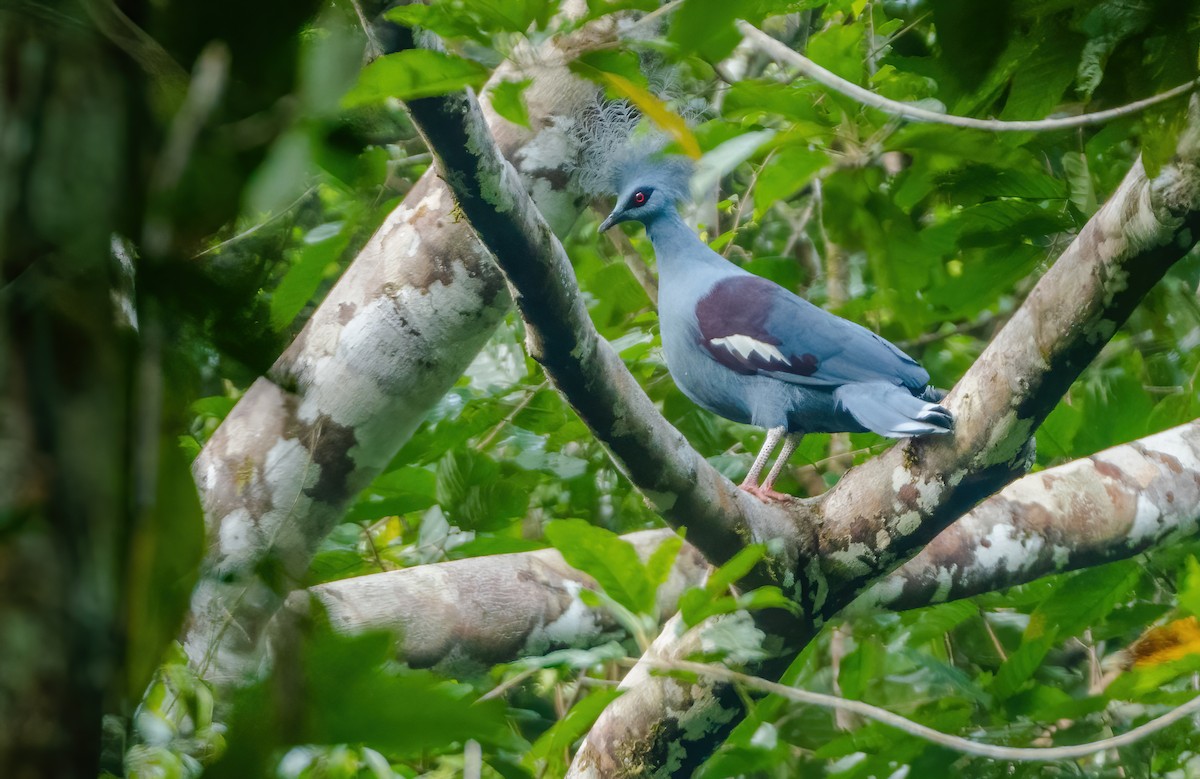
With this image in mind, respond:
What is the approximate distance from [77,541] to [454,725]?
0.61ft

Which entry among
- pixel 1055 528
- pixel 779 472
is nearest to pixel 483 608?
pixel 779 472

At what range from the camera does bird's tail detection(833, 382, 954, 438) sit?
199 centimetres

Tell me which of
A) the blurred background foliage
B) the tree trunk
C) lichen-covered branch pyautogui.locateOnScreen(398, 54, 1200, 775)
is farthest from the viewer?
lichen-covered branch pyautogui.locateOnScreen(398, 54, 1200, 775)

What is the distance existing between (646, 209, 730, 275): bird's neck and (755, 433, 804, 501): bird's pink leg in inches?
20.7

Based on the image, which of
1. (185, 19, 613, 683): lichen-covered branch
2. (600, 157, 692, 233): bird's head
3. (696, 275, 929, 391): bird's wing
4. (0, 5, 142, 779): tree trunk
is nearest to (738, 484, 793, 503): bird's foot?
(696, 275, 929, 391): bird's wing

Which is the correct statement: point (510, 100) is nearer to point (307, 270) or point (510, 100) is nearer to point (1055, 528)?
point (307, 270)

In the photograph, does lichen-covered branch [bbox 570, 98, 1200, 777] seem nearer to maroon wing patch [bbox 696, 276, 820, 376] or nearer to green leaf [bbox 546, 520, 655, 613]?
maroon wing patch [bbox 696, 276, 820, 376]

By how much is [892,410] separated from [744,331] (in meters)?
0.55

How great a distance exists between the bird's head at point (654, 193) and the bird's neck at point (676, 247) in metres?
0.02

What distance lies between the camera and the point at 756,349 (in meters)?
2.63

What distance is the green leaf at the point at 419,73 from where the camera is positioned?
2.78 feet

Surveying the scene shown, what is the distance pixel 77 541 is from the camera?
35 cm

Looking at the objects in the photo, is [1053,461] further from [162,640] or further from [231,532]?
[162,640]

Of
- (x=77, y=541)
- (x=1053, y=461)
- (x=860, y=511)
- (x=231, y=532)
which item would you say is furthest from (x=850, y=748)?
(x=77, y=541)
